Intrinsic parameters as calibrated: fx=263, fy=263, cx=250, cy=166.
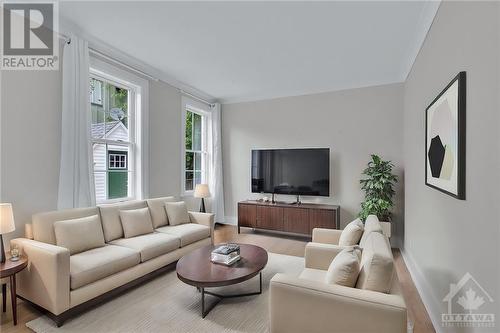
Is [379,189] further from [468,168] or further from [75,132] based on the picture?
[75,132]

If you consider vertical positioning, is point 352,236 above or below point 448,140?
below

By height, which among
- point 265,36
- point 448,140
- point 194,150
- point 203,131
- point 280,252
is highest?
point 265,36

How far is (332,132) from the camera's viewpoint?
5105 millimetres

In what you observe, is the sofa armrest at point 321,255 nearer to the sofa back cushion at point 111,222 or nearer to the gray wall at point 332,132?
the sofa back cushion at point 111,222

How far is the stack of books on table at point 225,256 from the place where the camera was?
2.70 meters

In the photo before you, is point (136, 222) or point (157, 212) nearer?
point (136, 222)

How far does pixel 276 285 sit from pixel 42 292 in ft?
6.62

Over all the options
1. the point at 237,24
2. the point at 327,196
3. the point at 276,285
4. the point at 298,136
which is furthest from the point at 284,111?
the point at 276,285

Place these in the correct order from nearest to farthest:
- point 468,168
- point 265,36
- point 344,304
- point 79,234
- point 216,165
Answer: point 344,304 < point 468,168 < point 79,234 < point 265,36 < point 216,165

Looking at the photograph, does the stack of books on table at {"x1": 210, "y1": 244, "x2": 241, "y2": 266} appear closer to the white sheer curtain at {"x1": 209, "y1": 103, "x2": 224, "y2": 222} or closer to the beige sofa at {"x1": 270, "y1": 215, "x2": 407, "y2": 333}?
the beige sofa at {"x1": 270, "y1": 215, "x2": 407, "y2": 333}

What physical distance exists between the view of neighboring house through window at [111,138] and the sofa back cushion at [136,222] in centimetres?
68

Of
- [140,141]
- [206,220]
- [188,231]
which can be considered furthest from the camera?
[140,141]

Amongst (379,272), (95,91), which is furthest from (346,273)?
(95,91)

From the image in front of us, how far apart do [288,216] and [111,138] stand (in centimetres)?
326
